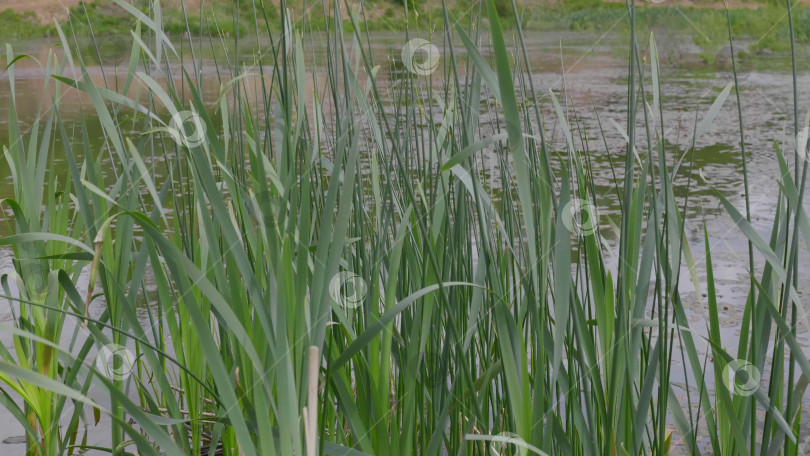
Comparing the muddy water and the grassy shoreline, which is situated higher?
the grassy shoreline

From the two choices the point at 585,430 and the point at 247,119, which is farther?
the point at 247,119

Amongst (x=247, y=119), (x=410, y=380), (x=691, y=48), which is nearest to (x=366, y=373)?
(x=410, y=380)

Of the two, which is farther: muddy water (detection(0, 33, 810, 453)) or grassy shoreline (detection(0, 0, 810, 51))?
grassy shoreline (detection(0, 0, 810, 51))

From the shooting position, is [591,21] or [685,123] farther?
[591,21]

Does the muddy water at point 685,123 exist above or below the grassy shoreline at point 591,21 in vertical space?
below

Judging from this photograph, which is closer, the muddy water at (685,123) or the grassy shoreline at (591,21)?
the muddy water at (685,123)

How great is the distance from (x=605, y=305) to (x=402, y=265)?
0.30 meters

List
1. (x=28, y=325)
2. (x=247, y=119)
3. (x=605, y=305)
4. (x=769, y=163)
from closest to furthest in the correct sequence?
(x=605, y=305) < (x=247, y=119) < (x=28, y=325) < (x=769, y=163)

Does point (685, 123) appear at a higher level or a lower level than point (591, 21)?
lower

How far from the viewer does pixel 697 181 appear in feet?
11.0

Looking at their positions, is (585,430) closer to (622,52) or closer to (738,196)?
(738,196)

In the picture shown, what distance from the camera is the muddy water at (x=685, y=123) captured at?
177 cm

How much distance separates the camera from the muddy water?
1770 mm

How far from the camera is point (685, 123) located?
4.61m
